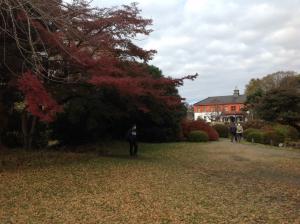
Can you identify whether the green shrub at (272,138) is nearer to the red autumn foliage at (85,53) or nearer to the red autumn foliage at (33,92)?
the red autumn foliage at (85,53)

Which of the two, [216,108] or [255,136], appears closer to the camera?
[255,136]

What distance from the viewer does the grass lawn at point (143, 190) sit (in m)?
8.41

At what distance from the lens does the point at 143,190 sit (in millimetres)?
10828

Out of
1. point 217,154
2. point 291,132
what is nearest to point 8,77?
point 217,154

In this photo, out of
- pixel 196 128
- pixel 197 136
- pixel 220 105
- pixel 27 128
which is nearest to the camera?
pixel 27 128

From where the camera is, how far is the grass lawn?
27.6ft

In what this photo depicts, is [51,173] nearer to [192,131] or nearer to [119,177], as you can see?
[119,177]

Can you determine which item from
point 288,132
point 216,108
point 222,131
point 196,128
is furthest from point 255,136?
point 216,108

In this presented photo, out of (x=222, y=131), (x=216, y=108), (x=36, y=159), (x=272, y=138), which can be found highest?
(x=216, y=108)

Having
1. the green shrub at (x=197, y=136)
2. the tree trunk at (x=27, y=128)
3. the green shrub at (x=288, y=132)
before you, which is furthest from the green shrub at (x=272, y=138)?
the tree trunk at (x=27, y=128)

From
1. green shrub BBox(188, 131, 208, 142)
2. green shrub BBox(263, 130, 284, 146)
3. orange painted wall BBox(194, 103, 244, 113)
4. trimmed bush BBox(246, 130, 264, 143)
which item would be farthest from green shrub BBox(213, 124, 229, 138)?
orange painted wall BBox(194, 103, 244, 113)

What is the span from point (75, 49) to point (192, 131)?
15.9 meters

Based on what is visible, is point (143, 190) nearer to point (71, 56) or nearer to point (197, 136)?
point (71, 56)

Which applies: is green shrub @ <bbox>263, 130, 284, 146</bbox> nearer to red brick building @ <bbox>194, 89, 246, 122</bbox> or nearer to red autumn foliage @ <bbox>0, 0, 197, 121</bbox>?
red autumn foliage @ <bbox>0, 0, 197, 121</bbox>
